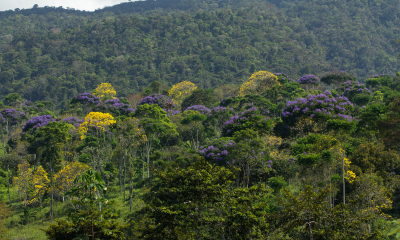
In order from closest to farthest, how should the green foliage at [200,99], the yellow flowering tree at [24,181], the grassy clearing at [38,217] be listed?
the grassy clearing at [38,217] → the yellow flowering tree at [24,181] → the green foliage at [200,99]

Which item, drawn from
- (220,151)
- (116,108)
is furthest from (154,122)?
(116,108)

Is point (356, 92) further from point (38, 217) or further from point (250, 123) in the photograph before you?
point (38, 217)

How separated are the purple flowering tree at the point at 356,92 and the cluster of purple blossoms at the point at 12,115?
45.0m

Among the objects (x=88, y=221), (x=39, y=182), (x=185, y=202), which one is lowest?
(x=39, y=182)

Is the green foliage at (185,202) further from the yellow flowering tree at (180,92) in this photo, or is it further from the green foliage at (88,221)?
the yellow flowering tree at (180,92)

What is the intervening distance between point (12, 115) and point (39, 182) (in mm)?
23726

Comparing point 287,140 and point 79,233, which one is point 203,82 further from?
point 79,233

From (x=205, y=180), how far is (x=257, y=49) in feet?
324

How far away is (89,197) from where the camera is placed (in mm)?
8797

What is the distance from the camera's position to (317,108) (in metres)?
25.3

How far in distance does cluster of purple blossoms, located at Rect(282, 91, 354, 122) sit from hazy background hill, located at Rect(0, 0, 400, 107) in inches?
2362

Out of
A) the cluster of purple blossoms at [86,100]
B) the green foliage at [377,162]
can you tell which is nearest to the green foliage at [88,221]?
the green foliage at [377,162]

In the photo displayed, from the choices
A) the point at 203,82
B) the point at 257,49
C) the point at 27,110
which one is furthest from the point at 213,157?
the point at 257,49

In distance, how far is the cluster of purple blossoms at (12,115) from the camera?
4660 cm
